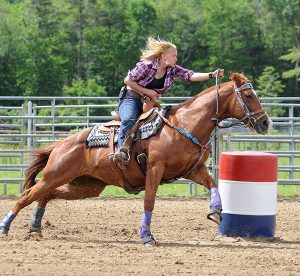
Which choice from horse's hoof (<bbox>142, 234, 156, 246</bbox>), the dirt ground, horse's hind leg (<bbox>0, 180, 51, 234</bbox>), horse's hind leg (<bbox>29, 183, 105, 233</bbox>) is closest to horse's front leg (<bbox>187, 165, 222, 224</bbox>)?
the dirt ground

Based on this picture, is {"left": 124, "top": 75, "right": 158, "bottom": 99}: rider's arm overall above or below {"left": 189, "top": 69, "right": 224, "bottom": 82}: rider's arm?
below

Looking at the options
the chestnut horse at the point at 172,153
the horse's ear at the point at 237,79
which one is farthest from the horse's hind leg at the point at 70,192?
the horse's ear at the point at 237,79

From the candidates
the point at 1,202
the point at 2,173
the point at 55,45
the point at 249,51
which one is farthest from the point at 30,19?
the point at 1,202

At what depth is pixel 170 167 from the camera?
9.51 meters

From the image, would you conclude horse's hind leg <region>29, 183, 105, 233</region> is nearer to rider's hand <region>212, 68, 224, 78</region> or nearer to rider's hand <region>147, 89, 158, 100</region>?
rider's hand <region>147, 89, 158, 100</region>

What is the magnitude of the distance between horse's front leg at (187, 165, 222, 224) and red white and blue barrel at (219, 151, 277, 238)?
511mm

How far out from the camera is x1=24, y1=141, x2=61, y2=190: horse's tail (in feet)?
34.3

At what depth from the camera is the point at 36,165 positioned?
413 inches

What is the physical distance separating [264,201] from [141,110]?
1736 mm

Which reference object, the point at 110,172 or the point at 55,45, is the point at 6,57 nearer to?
the point at 55,45

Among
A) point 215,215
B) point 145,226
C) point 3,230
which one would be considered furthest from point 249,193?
point 3,230

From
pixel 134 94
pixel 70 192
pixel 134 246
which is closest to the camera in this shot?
pixel 134 246

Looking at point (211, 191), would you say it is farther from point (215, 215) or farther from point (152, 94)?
point (152, 94)

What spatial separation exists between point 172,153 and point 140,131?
469 millimetres
